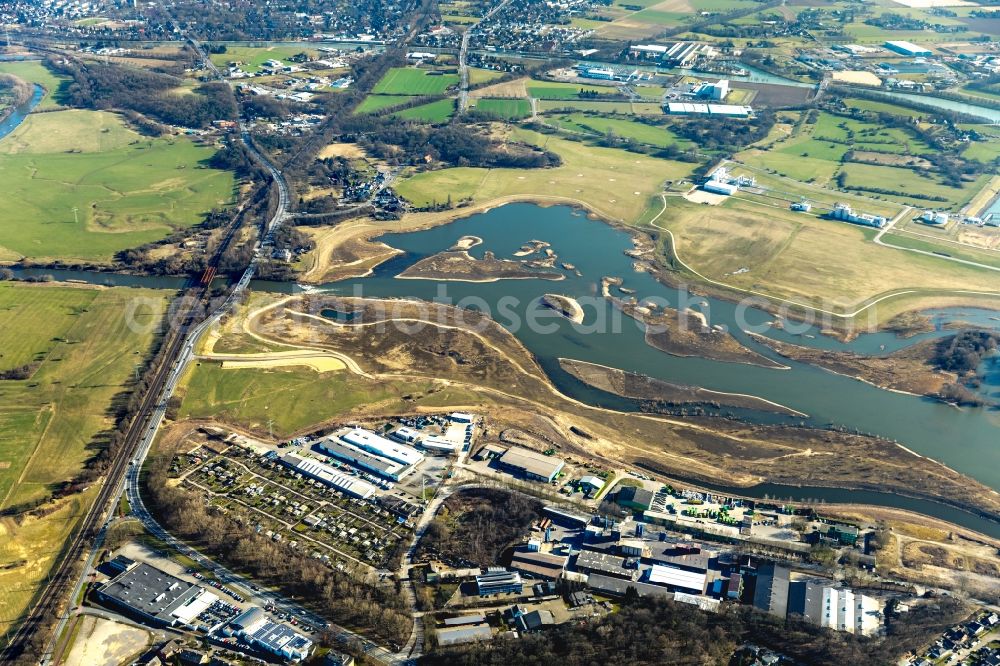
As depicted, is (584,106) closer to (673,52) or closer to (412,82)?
(412,82)

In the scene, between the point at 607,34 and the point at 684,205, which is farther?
the point at 607,34

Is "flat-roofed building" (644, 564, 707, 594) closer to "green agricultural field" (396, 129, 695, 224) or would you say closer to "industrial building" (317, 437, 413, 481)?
"industrial building" (317, 437, 413, 481)

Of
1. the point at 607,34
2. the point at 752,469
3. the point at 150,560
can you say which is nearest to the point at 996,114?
the point at 607,34

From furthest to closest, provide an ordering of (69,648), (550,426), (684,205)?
(684,205) → (550,426) → (69,648)

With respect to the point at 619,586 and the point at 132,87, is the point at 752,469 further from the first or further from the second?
the point at 132,87

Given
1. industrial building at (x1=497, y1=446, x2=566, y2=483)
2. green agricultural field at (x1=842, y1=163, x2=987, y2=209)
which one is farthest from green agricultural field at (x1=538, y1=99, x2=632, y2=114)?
industrial building at (x1=497, y1=446, x2=566, y2=483)

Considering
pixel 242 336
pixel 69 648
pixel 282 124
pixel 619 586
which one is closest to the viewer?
pixel 69 648

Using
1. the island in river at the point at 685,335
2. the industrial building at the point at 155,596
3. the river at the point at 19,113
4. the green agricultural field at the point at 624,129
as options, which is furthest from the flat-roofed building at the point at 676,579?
the river at the point at 19,113

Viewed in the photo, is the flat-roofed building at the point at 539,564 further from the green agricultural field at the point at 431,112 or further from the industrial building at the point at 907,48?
the industrial building at the point at 907,48

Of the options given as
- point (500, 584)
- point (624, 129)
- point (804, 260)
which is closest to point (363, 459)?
point (500, 584)
